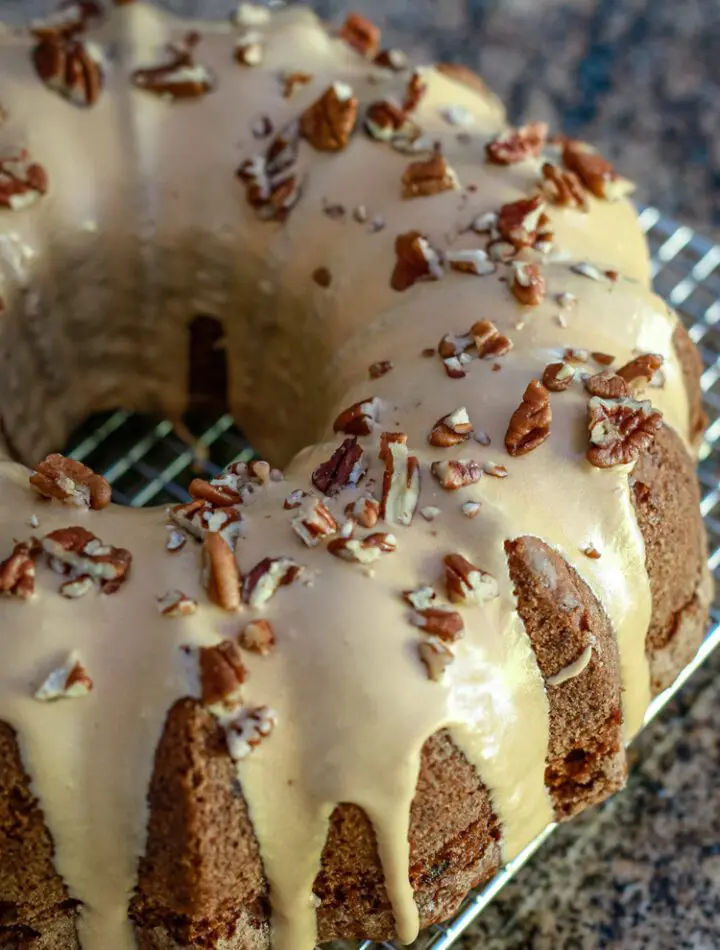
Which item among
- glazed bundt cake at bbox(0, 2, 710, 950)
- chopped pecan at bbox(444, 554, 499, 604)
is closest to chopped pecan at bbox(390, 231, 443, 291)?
glazed bundt cake at bbox(0, 2, 710, 950)

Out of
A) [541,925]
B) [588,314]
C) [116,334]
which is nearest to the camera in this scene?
[588,314]

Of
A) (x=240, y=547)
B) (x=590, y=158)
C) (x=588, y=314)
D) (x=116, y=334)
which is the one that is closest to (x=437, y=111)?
(x=590, y=158)

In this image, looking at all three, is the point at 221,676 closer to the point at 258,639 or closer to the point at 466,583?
the point at 258,639

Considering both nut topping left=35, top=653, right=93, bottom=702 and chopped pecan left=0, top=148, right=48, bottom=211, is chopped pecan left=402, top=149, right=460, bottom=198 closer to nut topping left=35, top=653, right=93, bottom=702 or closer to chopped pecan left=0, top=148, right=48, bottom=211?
chopped pecan left=0, top=148, right=48, bottom=211

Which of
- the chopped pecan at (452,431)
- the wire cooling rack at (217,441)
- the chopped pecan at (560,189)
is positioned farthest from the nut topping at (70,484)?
the chopped pecan at (560,189)

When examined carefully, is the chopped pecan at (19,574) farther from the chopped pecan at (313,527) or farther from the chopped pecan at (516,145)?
the chopped pecan at (516,145)

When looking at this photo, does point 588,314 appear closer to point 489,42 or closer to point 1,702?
point 1,702

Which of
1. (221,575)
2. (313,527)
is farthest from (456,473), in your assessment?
(221,575)
